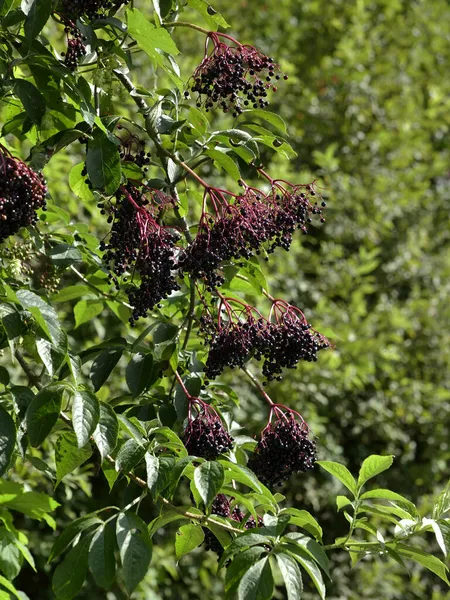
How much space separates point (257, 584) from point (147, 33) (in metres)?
1.00

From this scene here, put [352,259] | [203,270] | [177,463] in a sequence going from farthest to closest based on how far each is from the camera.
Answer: [352,259], [203,270], [177,463]

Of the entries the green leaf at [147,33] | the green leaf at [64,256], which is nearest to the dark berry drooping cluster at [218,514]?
the green leaf at [64,256]

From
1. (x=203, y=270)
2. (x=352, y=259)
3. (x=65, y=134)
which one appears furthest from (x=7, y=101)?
(x=352, y=259)

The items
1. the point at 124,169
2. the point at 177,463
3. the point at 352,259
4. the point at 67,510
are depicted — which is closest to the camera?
the point at 177,463

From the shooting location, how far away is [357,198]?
560 cm

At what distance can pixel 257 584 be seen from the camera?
4.66 feet

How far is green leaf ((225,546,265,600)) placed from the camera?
145cm

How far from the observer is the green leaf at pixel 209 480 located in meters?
1.47

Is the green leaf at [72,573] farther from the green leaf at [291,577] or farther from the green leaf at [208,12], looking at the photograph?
the green leaf at [208,12]

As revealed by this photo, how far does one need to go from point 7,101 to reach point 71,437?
2.42 feet

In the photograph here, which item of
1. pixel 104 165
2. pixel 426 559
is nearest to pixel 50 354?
pixel 104 165

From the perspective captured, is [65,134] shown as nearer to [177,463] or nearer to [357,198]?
[177,463]

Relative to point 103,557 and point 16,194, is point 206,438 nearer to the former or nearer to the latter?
point 103,557

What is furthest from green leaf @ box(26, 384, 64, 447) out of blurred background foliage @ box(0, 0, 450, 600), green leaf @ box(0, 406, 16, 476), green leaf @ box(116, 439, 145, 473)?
blurred background foliage @ box(0, 0, 450, 600)
